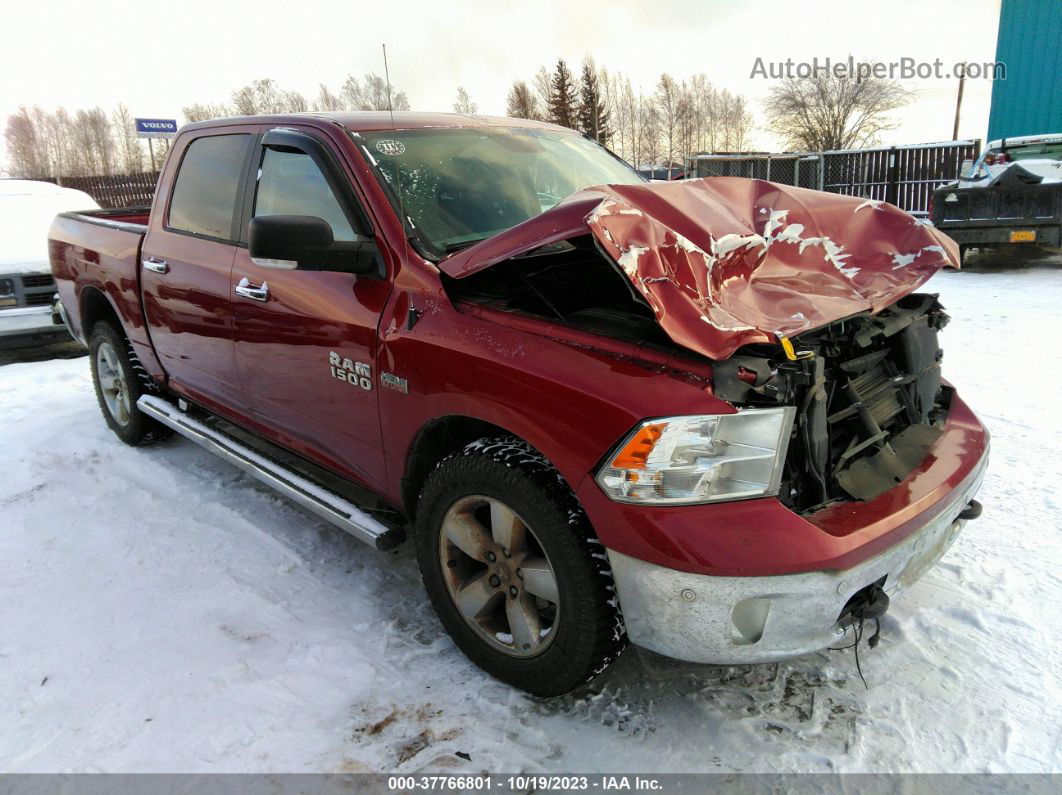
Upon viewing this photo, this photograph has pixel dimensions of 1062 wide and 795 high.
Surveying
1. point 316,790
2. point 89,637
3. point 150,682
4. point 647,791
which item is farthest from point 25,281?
point 647,791

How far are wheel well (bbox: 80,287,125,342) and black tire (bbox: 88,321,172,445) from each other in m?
0.05

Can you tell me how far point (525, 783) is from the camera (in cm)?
204

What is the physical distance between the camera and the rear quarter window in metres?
3.43

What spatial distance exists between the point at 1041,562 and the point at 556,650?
2.19 metres

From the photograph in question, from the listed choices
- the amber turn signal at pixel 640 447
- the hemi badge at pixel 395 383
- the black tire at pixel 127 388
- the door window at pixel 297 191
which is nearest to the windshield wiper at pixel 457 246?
the door window at pixel 297 191

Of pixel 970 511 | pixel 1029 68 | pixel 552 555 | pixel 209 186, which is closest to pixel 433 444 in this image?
pixel 552 555

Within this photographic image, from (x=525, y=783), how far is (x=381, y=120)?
261 cm

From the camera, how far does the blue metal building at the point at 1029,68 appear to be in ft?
62.3

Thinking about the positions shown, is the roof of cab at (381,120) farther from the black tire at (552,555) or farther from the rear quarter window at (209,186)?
the black tire at (552,555)

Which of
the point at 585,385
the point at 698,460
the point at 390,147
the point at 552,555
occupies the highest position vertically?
the point at 390,147

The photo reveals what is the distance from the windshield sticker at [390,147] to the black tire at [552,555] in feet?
4.21

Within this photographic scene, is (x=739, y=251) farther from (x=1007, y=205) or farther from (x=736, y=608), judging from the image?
(x=1007, y=205)

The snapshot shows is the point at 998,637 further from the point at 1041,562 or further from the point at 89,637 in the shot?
the point at 89,637

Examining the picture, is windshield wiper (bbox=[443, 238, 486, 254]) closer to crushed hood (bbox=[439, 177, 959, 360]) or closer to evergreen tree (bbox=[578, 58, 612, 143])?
crushed hood (bbox=[439, 177, 959, 360])
